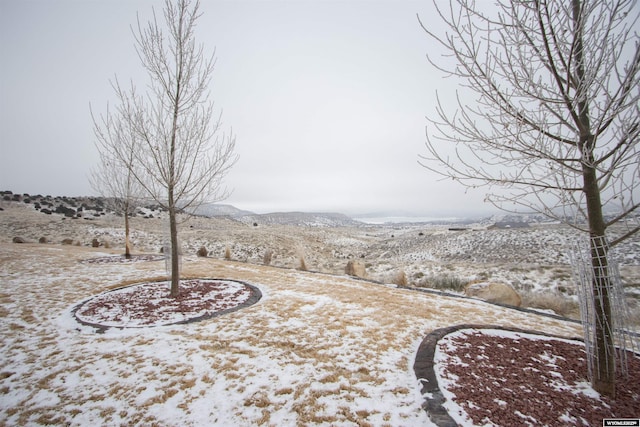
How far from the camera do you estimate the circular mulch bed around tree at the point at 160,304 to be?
4762 mm

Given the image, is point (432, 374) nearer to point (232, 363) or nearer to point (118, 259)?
point (232, 363)

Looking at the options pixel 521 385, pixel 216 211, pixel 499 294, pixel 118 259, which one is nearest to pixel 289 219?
pixel 216 211

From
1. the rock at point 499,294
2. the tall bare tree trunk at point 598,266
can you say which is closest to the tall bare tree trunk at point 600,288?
the tall bare tree trunk at point 598,266

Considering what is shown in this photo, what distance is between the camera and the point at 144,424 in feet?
Result: 7.75

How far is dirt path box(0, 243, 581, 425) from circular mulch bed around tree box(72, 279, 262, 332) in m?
0.30

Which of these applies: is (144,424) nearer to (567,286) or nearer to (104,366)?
(104,366)

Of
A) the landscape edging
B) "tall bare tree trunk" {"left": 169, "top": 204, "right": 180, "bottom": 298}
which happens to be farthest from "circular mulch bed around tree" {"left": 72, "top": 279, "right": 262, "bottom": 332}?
the landscape edging

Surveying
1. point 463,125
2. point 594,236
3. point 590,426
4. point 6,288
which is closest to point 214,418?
point 590,426

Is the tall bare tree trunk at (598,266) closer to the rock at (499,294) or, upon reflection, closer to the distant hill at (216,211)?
the rock at (499,294)

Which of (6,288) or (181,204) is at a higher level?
(181,204)

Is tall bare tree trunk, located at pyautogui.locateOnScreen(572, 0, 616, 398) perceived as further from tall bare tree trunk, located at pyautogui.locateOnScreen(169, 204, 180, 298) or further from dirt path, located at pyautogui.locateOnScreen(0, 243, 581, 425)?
tall bare tree trunk, located at pyautogui.locateOnScreen(169, 204, 180, 298)

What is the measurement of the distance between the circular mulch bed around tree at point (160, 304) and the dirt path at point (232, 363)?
30 cm

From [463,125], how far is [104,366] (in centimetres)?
521

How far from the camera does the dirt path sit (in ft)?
8.31
